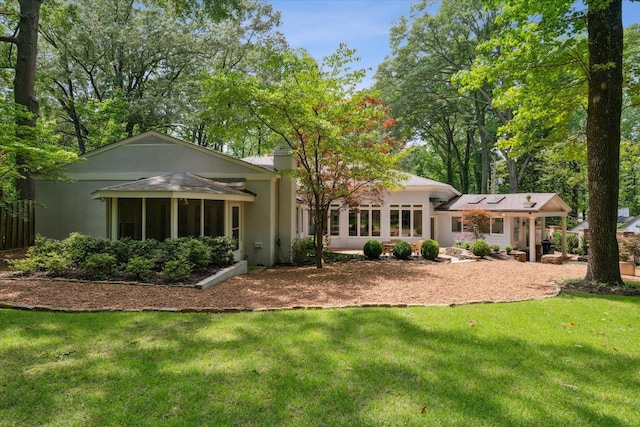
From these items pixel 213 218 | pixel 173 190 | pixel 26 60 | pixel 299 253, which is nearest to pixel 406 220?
pixel 299 253

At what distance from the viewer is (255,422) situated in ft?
9.23

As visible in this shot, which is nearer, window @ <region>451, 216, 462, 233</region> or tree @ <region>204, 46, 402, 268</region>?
tree @ <region>204, 46, 402, 268</region>

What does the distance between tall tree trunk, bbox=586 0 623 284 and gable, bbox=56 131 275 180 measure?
34.1ft

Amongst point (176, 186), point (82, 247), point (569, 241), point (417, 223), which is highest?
point (176, 186)

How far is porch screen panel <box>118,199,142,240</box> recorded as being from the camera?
11.3m

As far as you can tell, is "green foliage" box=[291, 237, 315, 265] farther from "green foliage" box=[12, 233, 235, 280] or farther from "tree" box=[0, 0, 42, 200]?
"tree" box=[0, 0, 42, 200]

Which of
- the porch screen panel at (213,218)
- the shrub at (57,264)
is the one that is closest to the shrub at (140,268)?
the shrub at (57,264)

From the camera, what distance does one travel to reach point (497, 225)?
18469 mm

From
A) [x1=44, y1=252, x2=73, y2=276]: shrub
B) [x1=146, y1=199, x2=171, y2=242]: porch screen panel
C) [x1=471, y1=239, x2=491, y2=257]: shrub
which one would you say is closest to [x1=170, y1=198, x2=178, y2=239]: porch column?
[x1=146, y1=199, x2=171, y2=242]: porch screen panel

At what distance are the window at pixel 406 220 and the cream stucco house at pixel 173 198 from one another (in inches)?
212

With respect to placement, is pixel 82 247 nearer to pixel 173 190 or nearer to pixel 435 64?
pixel 173 190

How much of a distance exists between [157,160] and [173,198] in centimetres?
386

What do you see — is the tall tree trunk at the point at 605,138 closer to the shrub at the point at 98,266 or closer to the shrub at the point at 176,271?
the shrub at the point at 176,271

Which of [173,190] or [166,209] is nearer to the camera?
[173,190]
